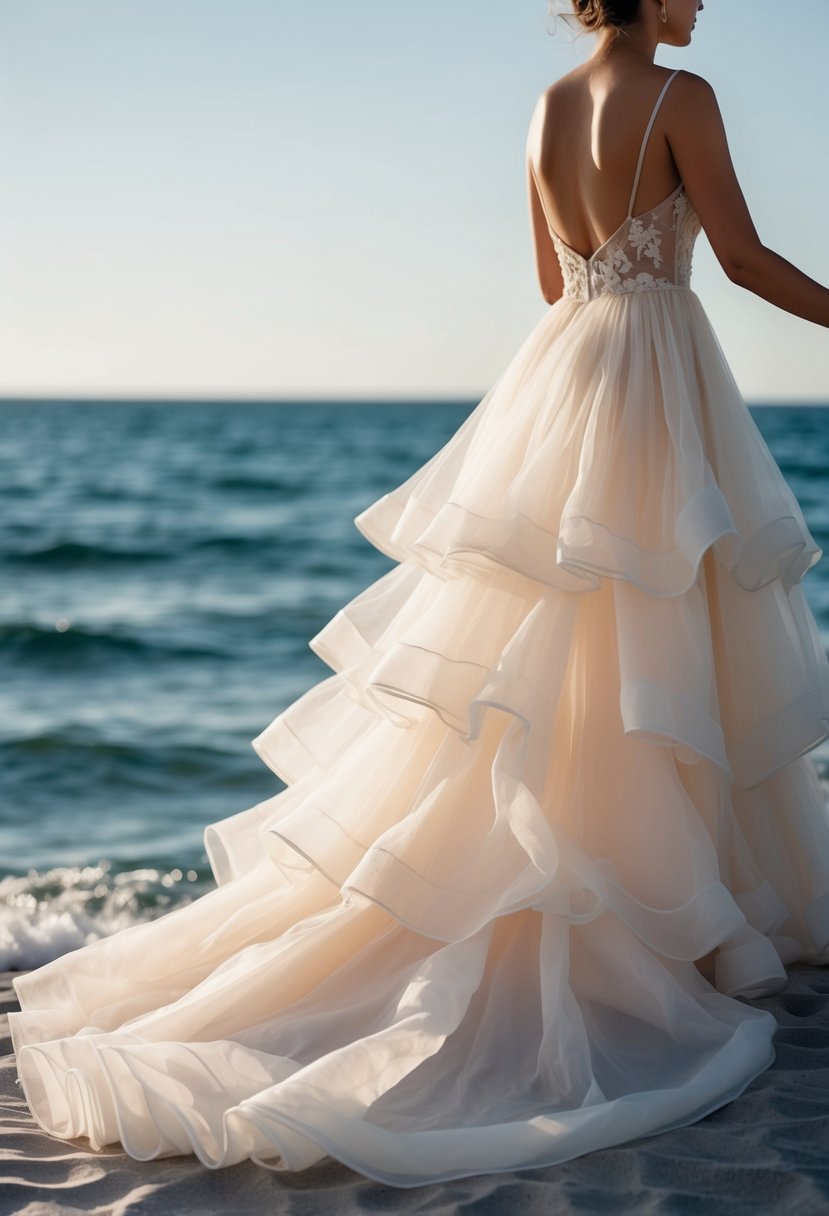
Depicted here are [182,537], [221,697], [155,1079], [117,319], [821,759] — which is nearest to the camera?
[155,1079]

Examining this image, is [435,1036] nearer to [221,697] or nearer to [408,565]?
[408,565]

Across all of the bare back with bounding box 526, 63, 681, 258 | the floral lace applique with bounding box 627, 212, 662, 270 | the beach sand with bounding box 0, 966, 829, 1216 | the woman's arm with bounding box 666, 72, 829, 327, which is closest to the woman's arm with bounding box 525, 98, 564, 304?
the bare back with bounding box 526, 63, 681, 258

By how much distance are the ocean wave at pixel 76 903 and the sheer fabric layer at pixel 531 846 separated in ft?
4.31

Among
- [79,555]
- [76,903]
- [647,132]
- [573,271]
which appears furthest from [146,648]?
[647,132]

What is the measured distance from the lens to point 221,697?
28.1ft

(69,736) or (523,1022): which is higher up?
(523,1022)

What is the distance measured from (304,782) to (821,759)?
463 centimetres

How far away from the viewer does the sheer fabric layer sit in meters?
2.25

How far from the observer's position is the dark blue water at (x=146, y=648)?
531 cm

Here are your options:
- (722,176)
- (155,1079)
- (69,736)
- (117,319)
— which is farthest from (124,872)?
(117,319)

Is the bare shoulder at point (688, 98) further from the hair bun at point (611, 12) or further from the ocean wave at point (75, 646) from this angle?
the ocean wave at point (75, 646)

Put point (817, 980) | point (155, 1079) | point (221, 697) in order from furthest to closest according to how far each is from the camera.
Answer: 1. point (221, 697)
2. point (817, 980)
3. point (155, 1079)

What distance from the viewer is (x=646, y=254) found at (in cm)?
283

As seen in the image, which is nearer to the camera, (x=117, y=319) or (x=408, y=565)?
(x=408, y=565)
